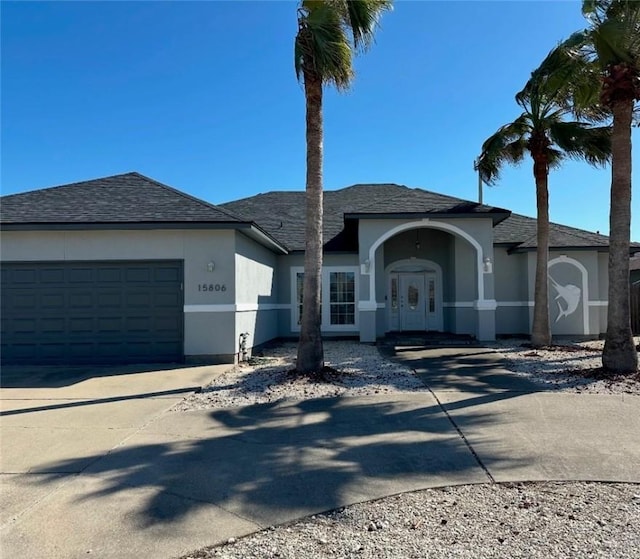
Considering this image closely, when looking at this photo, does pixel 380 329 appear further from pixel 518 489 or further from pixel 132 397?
pixel 518 489

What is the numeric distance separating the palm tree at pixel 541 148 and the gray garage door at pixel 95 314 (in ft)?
31.7

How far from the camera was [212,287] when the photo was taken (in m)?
11.6

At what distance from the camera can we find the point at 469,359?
11.5 meters

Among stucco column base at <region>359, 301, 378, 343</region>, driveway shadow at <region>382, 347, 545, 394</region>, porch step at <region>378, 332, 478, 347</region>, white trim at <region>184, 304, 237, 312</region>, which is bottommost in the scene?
driveway shadow at <region>382, 347, 545, 394</region>

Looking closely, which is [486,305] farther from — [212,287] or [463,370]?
[212,287]

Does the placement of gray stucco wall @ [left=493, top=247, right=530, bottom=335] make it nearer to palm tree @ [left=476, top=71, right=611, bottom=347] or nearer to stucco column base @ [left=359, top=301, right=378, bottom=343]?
palm tree @ [left=476, top=71, right=611, bottom=347]

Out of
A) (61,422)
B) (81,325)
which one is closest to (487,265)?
(81,325)

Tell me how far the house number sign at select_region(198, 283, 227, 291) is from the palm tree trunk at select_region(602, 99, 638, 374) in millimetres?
8476

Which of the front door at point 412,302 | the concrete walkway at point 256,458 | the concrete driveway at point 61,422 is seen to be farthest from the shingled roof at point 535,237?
the concrete driveway at point 61,422

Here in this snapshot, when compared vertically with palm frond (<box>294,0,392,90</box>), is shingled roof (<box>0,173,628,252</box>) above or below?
below

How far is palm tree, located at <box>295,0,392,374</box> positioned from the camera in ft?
28.6

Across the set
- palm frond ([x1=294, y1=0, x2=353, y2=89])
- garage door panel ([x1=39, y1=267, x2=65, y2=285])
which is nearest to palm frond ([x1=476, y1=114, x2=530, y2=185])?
palm frond ([x1=294, y1=0, x2=353, y2=89])

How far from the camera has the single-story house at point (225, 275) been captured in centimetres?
1154

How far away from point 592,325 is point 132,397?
15077 millimetres
